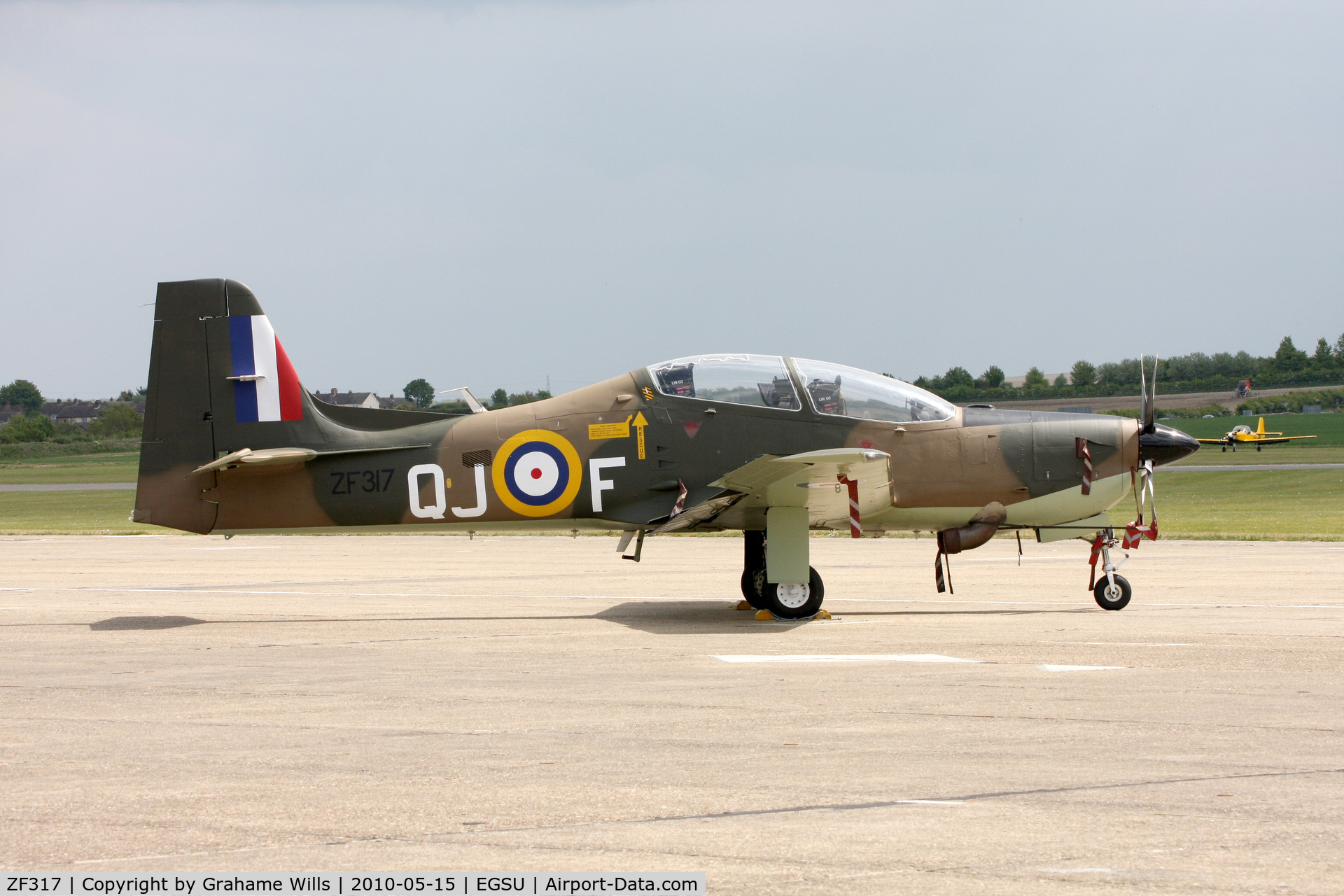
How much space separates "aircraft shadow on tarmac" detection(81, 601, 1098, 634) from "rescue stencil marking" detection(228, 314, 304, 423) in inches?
89.0

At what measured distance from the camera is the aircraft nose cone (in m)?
10.8

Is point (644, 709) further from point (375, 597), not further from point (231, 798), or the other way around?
point (375, 597)

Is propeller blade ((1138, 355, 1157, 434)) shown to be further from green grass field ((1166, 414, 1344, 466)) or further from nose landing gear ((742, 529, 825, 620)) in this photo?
green grass field ((1166, 414, 1344, 466))

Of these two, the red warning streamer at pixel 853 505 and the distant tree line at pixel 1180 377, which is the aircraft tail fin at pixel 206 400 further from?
the distant tree line at pixel 1180 377

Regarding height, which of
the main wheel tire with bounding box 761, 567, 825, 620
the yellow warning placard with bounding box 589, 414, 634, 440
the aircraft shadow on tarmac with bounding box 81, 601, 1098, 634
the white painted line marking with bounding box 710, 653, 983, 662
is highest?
the yellow warning placard with bounding box 589, 414, 634, 440

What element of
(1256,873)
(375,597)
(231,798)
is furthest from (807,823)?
(375,597)

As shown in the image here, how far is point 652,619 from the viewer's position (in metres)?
11.1

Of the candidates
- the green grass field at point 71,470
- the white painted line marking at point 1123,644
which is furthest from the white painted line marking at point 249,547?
the green grass field at point 71,470

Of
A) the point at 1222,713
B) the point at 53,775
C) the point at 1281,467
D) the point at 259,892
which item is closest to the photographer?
the point at 259,892

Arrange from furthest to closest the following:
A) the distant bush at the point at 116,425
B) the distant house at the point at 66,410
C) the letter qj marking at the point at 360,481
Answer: the distant house at the point at 66,410 < the distant bush at the point at 116,425 < the letter qj marking at the point at 360,481

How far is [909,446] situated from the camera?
10797mm

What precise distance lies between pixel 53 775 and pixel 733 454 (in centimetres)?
683

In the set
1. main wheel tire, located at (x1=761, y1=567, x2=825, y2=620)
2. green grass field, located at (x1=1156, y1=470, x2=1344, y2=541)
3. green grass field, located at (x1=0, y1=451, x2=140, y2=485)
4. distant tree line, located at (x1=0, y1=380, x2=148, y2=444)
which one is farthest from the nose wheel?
distant tree line, located at (x1=0, y1=380, x2=148, y2=444)

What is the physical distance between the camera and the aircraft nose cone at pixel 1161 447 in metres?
10.8
